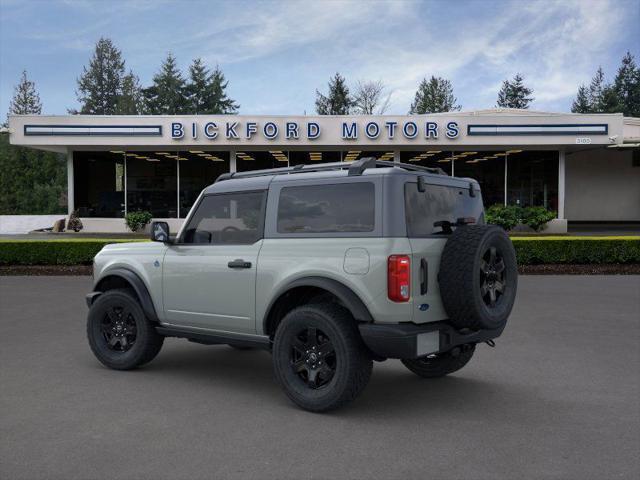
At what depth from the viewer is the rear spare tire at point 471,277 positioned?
4902 millimetres

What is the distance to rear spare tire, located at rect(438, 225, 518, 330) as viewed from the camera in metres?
4.90

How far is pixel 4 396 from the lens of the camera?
5555mm

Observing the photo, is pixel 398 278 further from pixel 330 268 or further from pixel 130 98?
pixel 130 98

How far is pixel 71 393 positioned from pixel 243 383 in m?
1.55

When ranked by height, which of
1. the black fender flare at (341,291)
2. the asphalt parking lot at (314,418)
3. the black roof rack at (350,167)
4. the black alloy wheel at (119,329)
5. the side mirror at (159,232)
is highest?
the black roof rack at (350,167)

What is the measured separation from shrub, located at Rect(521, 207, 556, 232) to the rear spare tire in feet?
69.4

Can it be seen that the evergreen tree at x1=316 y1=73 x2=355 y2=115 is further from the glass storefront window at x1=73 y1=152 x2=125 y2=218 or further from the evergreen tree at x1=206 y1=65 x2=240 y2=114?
the glass storefront window at x1=73 y1=152 x2=125 y2=218

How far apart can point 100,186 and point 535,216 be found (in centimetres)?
1941

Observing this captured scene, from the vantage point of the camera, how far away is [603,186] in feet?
121

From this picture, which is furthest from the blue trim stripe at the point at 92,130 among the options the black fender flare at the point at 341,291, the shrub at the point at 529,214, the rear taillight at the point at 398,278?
the rear taillight at the point at 398,278

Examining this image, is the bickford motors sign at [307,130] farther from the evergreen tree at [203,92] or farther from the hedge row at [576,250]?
the evergreen tree at [203,92]

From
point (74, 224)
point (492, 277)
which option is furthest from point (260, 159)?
point (492, 277)

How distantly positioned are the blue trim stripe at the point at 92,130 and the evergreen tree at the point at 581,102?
67.2m

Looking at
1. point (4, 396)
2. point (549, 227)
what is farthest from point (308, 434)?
point (549, 227)
